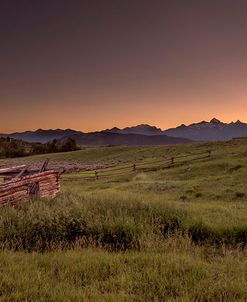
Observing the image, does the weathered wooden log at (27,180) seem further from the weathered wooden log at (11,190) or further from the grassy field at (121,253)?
the grassy field at (121,253)

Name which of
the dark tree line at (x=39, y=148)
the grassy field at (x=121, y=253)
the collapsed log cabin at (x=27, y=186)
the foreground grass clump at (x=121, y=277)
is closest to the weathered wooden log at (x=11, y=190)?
the collapsed log cabin at (x=27, y=186)

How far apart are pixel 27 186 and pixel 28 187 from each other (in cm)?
9

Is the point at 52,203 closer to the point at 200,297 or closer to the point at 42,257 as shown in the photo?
the point at 42,257

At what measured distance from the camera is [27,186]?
1598cm

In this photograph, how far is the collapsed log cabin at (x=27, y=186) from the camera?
13930 mm

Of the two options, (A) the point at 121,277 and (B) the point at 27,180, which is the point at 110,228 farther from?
(B) the point at 27,180

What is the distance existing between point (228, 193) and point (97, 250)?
690 inches

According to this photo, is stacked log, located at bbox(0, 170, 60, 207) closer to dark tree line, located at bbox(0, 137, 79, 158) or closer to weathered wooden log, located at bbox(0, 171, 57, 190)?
weathered wooden log, located at bbox(0, 171, 57, 190)

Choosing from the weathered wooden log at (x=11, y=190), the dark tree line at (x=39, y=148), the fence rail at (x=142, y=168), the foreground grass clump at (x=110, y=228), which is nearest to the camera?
the foreground grass clump at (x=110, y=228)

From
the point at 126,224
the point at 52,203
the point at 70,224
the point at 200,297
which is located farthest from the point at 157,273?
the point at 52,203

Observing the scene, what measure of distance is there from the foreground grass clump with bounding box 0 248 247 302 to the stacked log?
5.51 metres

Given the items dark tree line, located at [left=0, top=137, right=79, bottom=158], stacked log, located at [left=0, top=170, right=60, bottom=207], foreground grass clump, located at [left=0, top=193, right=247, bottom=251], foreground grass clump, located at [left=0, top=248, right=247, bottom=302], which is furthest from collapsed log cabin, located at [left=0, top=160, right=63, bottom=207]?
dark tree line, located at [left=0, top=137, right=79, bottom=158]

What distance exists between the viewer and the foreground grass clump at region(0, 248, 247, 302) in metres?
6.26

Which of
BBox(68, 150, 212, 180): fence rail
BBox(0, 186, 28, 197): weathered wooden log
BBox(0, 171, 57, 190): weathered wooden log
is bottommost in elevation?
BBox(68, 150, 212, 180): fence rail
